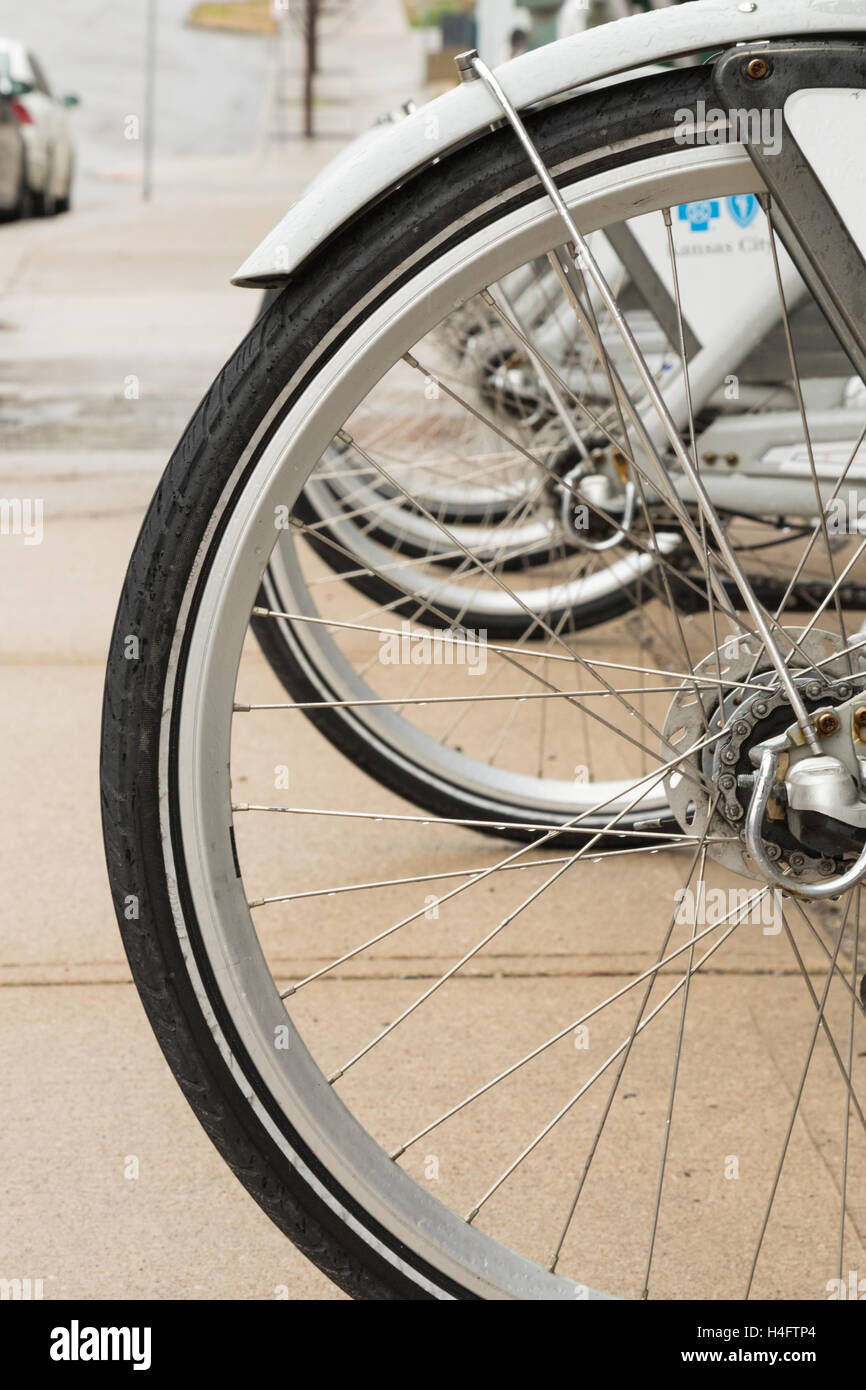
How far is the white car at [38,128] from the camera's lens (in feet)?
50.2

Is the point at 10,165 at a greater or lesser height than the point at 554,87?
greater

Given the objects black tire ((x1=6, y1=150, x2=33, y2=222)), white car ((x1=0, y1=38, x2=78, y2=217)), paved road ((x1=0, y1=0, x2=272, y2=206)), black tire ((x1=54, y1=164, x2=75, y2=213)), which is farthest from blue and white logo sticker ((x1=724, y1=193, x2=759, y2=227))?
paved road ((x1=0, y1=0, x2=272, y2=206))

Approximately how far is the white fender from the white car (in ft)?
47.0

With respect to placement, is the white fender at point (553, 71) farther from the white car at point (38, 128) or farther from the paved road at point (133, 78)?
the paved road at point (133, 78)

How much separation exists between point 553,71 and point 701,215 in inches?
85.7

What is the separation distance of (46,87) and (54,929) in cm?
1576

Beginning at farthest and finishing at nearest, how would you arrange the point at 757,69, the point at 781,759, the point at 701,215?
1. the point at 701,215
2. the point at 781,759
3. the point at 757,69

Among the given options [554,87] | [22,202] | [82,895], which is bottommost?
[82,895]

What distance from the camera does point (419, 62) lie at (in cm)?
3666

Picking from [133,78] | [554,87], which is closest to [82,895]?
[554,87]

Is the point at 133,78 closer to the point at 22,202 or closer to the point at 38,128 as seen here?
the point at 22,202

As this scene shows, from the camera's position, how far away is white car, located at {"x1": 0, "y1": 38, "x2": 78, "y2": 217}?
15.3 meters

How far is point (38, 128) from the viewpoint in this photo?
15758mm

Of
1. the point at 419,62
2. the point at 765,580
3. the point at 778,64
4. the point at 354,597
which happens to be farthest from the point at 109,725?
the point at 419,62
